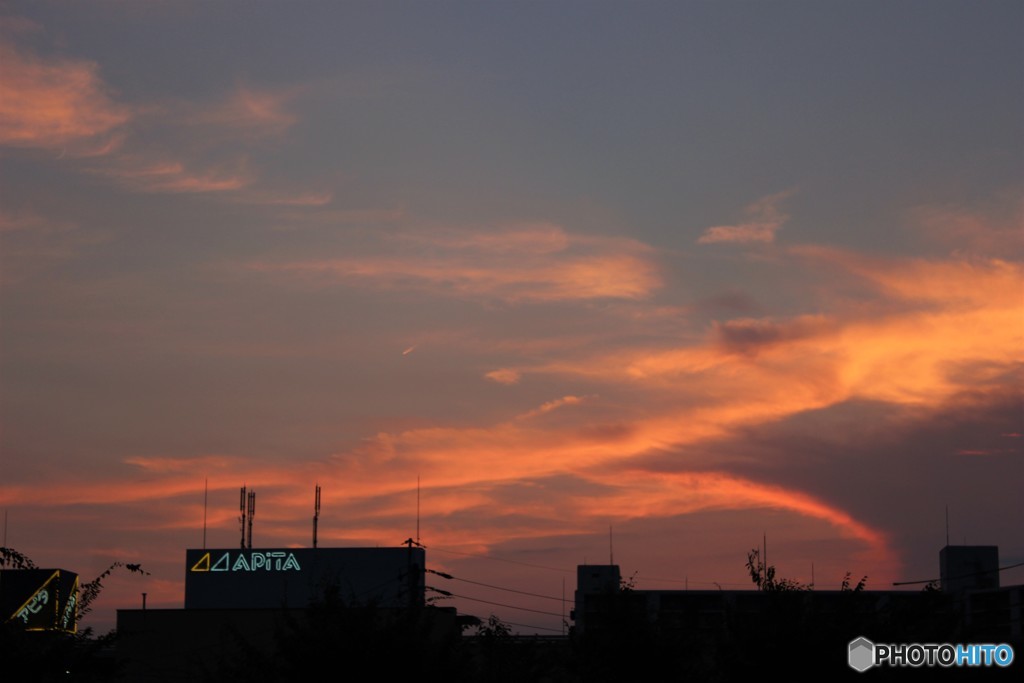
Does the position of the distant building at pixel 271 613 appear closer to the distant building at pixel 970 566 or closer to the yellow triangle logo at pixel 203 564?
the yellow triangle logo at pixel 203 564

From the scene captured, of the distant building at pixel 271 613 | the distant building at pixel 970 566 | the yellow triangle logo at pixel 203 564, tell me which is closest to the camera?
the distant building at pixel 271 613

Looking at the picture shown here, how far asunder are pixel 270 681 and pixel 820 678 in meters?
16.6

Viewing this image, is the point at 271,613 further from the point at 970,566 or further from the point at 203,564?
the point at 970,566

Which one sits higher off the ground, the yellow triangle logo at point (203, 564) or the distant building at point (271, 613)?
the yellow triangle logo at point (203, 564)

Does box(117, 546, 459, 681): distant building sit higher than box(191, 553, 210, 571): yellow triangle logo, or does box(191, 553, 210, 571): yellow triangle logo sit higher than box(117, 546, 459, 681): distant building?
box(191, 553, 210, 571): yellow triangle logo

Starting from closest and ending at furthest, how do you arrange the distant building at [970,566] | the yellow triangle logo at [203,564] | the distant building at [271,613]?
the distant building at [271,613], the yellow triangle logo at [203,564], the distant building at [970,566]

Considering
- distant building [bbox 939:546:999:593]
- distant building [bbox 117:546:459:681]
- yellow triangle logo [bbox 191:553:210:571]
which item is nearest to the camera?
distant building [bbox 117:546:459:681]

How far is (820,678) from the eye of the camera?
121ft

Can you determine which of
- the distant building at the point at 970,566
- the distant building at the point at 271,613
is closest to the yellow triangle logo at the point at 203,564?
the distant building at the point at 271,613

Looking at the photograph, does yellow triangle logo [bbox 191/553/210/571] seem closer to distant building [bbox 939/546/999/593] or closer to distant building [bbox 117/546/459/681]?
distant building [bbox 117/546/459/681]

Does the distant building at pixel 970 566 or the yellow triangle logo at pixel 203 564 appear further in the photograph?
the distant building at pixel 970 566

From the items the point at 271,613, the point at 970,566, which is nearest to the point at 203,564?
the point at 271,613

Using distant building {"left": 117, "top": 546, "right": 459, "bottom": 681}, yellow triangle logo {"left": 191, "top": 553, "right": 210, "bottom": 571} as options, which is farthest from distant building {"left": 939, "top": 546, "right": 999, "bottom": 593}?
yellow triangle logo {"left": 191, "top": 553, "right": 210, "bottom": 571}

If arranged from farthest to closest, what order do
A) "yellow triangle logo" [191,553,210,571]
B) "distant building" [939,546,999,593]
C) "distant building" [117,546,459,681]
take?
"distant building" [939,546,999,593], "yellow triangle logo" [191,553,210,571], "distant building" [117,546,459,681]
